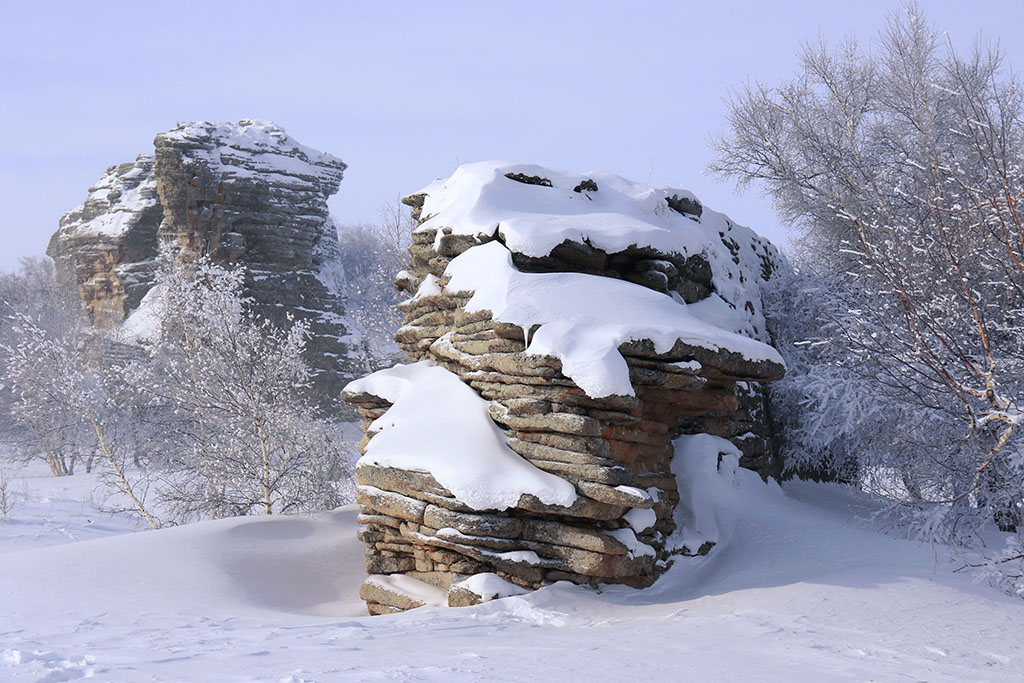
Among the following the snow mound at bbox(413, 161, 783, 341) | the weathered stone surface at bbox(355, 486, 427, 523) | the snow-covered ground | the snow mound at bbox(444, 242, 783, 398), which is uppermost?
the snow mound at bbox(413, 161, 783, 341)

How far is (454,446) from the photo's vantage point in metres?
6.64

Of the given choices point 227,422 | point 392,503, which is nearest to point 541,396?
point 392,503

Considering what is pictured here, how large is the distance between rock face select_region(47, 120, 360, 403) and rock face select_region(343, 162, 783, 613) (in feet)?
64.4

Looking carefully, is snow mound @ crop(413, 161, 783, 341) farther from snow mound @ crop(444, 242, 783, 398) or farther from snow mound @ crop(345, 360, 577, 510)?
snow mound @ crop(345, 360, 577, 510)

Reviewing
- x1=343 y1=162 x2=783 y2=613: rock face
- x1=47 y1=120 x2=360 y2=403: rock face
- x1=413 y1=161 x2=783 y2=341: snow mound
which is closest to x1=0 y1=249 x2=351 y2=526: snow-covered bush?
x1=343 y1=162 x2=783 y2=613: rock face

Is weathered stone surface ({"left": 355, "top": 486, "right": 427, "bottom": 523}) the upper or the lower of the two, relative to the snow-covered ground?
upper

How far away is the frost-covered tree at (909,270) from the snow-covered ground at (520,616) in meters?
1.08

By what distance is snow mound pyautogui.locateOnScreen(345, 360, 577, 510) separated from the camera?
20.4ft

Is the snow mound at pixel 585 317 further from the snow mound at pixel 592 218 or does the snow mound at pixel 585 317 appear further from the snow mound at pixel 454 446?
the snow mound at pixel 454 446

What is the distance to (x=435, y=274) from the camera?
846 centimetres

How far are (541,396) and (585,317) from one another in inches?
31.3

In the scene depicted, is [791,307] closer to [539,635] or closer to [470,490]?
[470,490]

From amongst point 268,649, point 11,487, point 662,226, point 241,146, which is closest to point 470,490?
point 268,649

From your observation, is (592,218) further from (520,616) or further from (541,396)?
(520,616)
